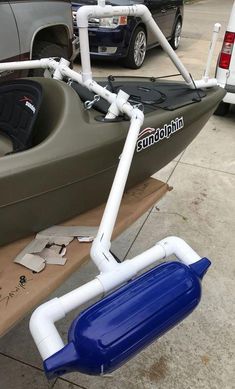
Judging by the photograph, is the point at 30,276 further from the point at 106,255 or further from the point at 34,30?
the point at 34,30

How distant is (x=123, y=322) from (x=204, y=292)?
1.59 m

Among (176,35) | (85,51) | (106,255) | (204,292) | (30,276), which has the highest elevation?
(85,51)

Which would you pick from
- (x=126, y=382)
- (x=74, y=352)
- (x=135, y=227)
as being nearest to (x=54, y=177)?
(x=74, y=352)

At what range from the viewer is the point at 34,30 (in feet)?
12.2

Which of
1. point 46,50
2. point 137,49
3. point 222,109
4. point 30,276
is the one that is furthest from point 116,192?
point 137,49

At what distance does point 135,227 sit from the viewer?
9.78 feet

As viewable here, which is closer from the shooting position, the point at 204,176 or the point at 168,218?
the point at 168,218

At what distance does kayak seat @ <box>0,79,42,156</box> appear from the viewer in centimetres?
188

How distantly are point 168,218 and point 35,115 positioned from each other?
1559 millimetres

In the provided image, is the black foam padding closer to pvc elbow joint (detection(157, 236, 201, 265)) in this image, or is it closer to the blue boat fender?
pvc elbow joint (detection(157, 236, 201, 265))

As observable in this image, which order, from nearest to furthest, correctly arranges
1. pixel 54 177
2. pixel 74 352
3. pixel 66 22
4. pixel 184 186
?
pixel 74 352, pixel 54 177, pixel 184 186, pixel 66 22

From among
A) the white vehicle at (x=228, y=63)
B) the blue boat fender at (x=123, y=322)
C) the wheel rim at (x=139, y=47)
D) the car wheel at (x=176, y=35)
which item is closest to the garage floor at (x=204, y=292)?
the white vehicle at (x=228, y=63)

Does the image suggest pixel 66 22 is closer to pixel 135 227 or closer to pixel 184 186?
pixel 184 186

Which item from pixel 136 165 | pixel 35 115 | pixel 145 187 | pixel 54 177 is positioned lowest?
pixel 145 187
